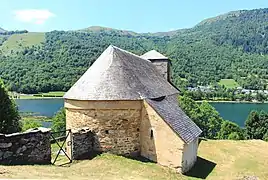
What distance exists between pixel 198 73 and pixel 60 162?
528 feet

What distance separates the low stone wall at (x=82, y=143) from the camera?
17453mm

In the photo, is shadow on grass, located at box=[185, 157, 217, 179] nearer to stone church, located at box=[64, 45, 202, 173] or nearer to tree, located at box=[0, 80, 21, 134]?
stone church, located at box=[64, 45, 202, 173]

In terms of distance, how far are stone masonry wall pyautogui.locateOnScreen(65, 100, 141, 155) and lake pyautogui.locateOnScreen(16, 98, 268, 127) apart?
70.1m

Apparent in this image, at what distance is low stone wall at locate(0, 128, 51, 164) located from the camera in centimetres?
1374

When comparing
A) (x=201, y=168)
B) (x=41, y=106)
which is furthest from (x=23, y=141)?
(x=41, y=106)

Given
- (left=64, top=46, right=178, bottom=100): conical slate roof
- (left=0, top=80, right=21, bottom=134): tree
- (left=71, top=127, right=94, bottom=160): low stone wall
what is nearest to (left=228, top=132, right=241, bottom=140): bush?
(left=64, top=46, right=178, bottom=100): conical slate roof

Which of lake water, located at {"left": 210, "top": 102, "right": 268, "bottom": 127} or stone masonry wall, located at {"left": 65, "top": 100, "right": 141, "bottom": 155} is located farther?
lake water, located at {"left": 210, "top": 102, "right": 268, "bottom": 127}

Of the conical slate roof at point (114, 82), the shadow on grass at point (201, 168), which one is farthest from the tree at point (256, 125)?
the conical slate roof at point (114, 82)

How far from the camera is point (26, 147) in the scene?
47.5ft

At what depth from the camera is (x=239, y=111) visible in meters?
103

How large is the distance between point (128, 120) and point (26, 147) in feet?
20.2

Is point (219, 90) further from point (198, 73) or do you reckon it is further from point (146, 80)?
point (146, 80)

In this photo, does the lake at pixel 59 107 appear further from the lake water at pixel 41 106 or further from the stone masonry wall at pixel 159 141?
the stone masonry wall at pixel 159 141

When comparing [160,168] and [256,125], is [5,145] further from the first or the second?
[256,125]
